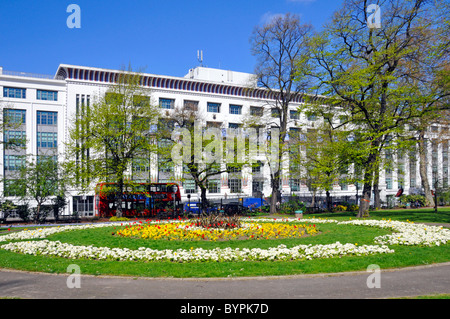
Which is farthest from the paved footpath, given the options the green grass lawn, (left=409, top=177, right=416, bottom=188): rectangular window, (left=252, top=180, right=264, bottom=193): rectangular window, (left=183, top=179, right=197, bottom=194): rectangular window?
(left=409, top=177, right=416, bottom=188): rectangular window

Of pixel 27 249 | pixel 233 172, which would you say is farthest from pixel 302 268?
pixel 233 172

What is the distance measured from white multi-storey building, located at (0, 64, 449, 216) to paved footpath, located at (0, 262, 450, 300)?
26.8 meters

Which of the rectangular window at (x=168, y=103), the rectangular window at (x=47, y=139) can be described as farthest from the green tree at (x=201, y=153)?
the rectangular window at (x=47, y=139)

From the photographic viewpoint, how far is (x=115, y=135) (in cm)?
3278

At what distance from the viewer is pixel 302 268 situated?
11.1m

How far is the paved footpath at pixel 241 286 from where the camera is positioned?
862 cm

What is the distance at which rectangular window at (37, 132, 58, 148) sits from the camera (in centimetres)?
4997

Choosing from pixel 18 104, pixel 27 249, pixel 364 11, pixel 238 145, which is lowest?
pixel 27 249

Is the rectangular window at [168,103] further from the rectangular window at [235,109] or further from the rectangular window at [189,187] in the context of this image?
the rectangular window at [189,187]

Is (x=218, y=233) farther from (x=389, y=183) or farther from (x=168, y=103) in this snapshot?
(x=389, y=183)

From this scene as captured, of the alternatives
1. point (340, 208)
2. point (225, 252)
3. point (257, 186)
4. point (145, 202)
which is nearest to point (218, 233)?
point (225, 252)

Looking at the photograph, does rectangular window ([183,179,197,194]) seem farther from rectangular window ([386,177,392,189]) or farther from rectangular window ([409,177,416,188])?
rectangular window ([409,177,416,188])
